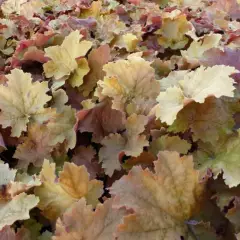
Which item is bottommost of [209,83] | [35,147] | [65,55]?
[35,147]

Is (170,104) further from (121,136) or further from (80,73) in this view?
(80,73)

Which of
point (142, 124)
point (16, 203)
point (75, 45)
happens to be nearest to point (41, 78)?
point (75, 45)

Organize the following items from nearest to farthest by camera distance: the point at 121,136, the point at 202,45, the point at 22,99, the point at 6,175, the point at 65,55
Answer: the point at 6,175, the point at 121,136, the point at 22,99, the point at 65,55, the point at 202,45

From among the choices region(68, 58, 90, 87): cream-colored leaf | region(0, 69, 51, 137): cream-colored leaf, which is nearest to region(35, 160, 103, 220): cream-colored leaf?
region(0, 69, 51, 137): cream-colored leaf

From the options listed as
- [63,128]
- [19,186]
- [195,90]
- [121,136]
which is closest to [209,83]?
[195,90]

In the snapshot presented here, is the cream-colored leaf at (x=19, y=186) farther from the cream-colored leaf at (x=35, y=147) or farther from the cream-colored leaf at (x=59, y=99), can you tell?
the cream-colored leaf at (x=59, y=99)

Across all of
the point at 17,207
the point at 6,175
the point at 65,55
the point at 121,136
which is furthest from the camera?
the point at 65,55

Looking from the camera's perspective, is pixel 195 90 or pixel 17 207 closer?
pixel 17 207

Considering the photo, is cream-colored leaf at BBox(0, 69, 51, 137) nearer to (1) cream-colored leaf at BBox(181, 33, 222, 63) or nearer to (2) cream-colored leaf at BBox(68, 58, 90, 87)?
(2) cream-colored leaf at BBox(68, 58, 90, 87)
